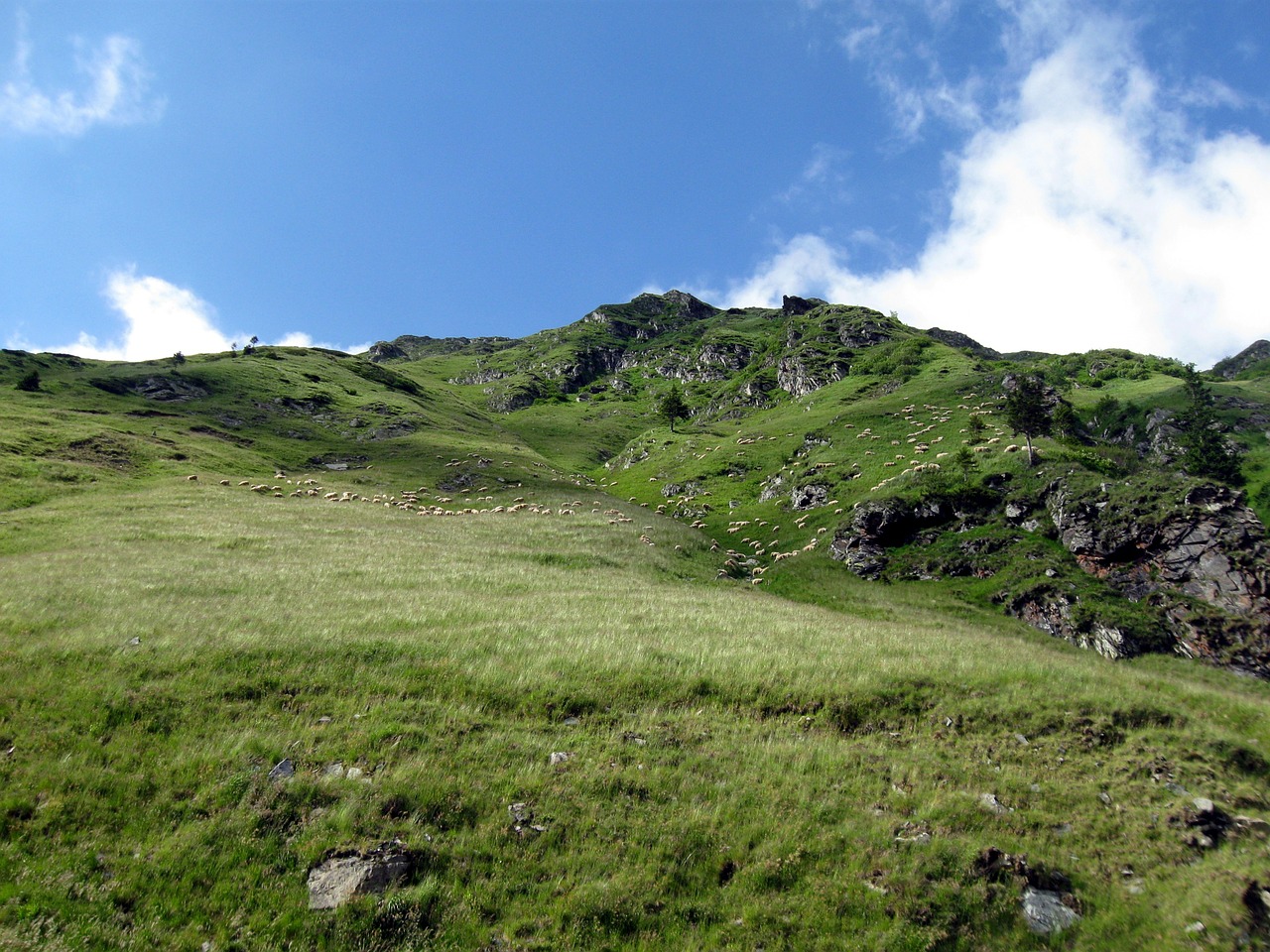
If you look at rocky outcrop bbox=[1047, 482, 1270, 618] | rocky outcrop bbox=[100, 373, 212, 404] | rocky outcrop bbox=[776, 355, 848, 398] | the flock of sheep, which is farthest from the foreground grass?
rocky outcrop bbox=[776, 355, 848, 398]

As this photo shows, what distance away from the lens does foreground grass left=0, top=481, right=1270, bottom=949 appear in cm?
1066

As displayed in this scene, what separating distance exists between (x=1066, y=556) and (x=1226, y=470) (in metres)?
43.0

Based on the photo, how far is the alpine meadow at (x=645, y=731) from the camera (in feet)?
35.7

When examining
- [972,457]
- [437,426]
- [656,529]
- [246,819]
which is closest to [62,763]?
[246,819]

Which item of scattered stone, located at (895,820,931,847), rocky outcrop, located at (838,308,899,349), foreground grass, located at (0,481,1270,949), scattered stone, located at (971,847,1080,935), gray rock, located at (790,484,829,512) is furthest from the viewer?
rocky outcrop, located at (838,308,899,349)

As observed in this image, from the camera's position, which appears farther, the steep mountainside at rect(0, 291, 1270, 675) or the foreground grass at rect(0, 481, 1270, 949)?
the steep mountainside at rect(0, 291, 1270, 675)

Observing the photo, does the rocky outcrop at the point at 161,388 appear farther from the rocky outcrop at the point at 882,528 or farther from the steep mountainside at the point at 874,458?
the rocky outcrop at the point at 882,528

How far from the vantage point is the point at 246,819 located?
1180cm

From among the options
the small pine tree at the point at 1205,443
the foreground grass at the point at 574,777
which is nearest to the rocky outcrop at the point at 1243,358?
the small pine tree at the point at 1205,443

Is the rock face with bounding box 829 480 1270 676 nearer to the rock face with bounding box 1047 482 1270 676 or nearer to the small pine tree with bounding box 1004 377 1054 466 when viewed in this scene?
the rock face with bounding box 1047 482 1270 676

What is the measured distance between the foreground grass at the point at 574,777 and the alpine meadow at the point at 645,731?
0.08 m

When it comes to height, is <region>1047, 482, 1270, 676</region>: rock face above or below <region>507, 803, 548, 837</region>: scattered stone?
above

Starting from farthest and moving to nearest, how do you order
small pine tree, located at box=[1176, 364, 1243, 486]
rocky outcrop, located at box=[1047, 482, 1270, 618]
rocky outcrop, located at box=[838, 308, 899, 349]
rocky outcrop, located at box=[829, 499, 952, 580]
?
rocky outcrop, located at box=[838, 308, 899, 349], small pine tree, located at box=[1176, 364, 1243, 486], rocky outcrop, located at box=[829, 499, 952, 580], rocky outcrop, located at box=[1047, 482, 1270, 618]

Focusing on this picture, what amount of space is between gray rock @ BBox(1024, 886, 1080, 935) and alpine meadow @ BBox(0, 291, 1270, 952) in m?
0.05
